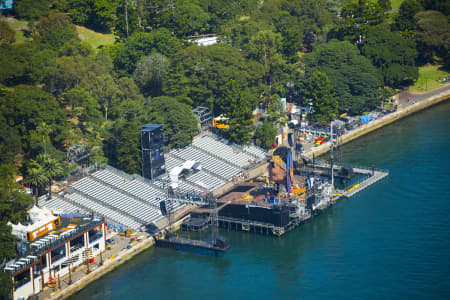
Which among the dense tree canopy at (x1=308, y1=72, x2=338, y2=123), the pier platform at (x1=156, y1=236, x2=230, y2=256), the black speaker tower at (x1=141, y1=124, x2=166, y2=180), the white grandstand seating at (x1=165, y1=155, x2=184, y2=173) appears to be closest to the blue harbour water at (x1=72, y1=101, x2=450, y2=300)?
the pier platform at (x1=156, y1=236, x2=230, y2=256)

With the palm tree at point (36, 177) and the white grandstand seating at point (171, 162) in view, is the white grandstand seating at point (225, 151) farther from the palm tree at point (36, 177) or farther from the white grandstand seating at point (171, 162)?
the palm tree at point (36, 177)

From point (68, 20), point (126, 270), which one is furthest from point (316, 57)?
point (126, 270)

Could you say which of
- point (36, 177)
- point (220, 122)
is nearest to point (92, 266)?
point (36, 177)

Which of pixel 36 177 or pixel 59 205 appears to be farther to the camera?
pixel 59 205

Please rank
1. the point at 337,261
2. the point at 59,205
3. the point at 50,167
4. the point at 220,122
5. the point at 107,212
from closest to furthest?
the point at 337,261, the point at 107,212, the point at 59,205, the point at 50,167, the point at 220,122

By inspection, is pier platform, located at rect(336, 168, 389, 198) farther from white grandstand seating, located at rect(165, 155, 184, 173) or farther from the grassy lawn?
the grassy lawn

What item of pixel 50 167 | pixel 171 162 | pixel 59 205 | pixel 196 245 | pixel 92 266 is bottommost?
pixel 92 266

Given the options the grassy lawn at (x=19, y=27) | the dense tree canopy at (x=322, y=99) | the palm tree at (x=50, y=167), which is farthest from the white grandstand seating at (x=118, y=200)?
the grassy lawn at (x=19, y=27)

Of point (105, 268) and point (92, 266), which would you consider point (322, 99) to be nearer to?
point (105, 268)
